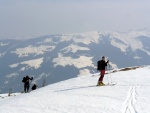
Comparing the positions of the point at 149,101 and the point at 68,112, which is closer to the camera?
the point at 68,112

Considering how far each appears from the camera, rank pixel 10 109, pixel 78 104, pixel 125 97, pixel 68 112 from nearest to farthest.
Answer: pixel 68 112 → pixel 10 109 → pixel 78 104 → pixel 125 97

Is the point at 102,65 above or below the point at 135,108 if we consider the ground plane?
above

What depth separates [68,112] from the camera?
14.5 meters

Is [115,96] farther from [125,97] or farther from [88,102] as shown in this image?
[88,102]

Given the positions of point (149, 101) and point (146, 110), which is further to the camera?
point (149, 101)

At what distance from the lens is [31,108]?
1555 centimetres

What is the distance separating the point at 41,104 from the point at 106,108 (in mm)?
3747

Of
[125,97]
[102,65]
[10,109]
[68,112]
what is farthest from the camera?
[102,65]

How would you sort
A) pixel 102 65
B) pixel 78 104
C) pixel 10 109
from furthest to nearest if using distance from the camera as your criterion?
1. pixel 102 65
2. pixel 78 104
3. pixel 10 109

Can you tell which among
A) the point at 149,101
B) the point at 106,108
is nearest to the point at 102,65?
the point at 149,101

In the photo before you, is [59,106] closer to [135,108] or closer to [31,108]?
[31,108]

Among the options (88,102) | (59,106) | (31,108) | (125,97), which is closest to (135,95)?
(125,97)

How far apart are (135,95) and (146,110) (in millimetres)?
4833

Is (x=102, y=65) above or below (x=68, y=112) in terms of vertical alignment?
above
